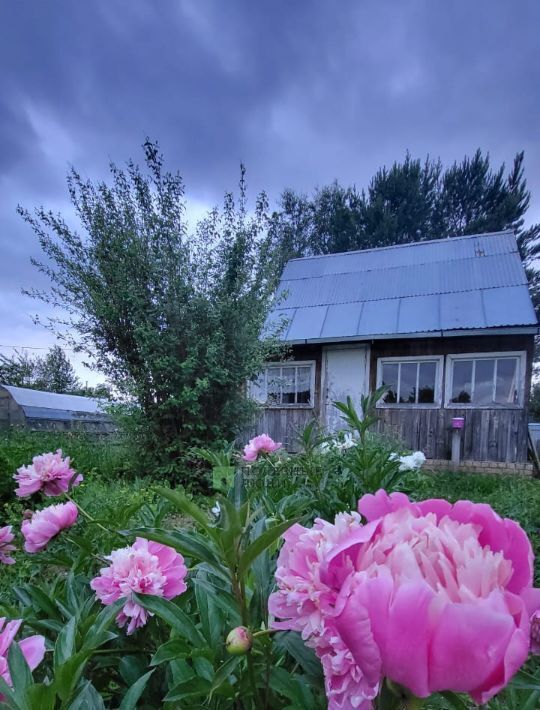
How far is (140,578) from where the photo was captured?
63 centimetres

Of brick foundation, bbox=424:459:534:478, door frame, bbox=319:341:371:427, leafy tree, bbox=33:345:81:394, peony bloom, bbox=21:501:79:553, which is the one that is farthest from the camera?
leafy tree, bbox=33:345:81:394

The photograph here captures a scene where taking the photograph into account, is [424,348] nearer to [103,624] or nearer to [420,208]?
[103,624]

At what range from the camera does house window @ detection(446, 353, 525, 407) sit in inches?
267

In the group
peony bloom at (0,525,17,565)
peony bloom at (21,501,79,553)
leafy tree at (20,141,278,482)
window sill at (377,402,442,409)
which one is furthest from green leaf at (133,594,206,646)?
window sill at (377,402,442,409)

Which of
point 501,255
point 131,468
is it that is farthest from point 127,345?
point 501,255

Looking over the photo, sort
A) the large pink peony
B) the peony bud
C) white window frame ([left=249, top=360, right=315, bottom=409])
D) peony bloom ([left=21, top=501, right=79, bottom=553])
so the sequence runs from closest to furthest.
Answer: the large pink peony < the peony bud < peony bloom ([left=21, top=501, right=79, bottom=553]) < white window frame ([left=249, top=360, right=315, bottom=409])

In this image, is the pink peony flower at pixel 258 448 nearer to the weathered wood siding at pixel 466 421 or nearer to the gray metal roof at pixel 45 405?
the weathered wood siding at pixel 466 421

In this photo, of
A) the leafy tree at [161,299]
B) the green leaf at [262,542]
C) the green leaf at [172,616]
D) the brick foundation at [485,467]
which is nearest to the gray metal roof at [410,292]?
the leafy tree at [161,299]

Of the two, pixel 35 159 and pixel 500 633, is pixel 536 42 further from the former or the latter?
pixel 500 633

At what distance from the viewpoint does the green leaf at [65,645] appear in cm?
50

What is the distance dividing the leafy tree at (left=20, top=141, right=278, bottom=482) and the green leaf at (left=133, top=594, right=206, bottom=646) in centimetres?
442

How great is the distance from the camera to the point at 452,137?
61.0ft

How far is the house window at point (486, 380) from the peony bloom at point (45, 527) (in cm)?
719

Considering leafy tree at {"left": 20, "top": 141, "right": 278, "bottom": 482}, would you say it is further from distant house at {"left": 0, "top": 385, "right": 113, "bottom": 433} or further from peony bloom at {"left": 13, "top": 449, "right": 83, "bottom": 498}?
distant house at {"left": 0, "top": 385, "right": 113, "bottom": 433}
